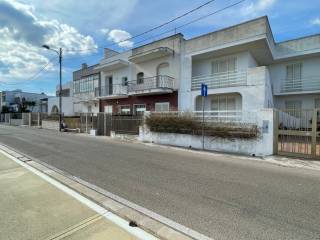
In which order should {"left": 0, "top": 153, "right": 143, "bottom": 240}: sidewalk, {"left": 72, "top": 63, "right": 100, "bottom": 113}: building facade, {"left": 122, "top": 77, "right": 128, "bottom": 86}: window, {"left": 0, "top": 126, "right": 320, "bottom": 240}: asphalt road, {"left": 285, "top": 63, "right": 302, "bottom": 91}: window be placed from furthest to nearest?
{"left": 72, "top": 63, "right": 100, "bottom": 113}: building facade → {"left": 122, "top": 77, "right": 128, "bottom": 86}: window → {"left": 285, "top": 63, "right": 302, "bottom": 91}: window → {"left": 0, "top": 126, "right": 320, "bottom": 240}: asphalt road → {"left": 0, "top": 153, "right": 143, "bottom": 240}: sidewalk

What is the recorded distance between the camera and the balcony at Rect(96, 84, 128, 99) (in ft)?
74.4

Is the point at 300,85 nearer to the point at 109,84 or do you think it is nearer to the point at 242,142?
the point at 242,142

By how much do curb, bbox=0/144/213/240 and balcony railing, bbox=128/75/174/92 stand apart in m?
13.8

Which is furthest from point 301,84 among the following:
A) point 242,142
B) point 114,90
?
point 114,90

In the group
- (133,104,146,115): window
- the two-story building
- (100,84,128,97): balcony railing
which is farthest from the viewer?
(100,84,128,97): balcony railing

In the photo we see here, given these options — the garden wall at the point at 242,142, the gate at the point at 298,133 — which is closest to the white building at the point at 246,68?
the gate at the point at 298,133

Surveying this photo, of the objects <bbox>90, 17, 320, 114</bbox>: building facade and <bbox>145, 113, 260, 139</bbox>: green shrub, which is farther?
<bbox>90, 17, 320, 114</bbox>: building facade

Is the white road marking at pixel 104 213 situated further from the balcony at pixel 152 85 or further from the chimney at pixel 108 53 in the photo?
the chimney at pixel 108 53

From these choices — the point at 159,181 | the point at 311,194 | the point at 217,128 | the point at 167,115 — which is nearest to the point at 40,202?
the point at 159,181

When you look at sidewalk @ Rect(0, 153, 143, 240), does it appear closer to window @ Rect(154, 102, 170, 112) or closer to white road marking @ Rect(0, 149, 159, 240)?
white road marking @ Rect(0, 149, 159, 240)

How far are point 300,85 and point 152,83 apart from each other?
13.1 m

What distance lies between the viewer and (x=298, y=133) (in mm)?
9367

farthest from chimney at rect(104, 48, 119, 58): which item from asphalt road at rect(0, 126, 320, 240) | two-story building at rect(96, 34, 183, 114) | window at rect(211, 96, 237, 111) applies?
asphalt road at rect(0, 126, 320, 240)

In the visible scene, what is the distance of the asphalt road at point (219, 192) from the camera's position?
3.50 metres
